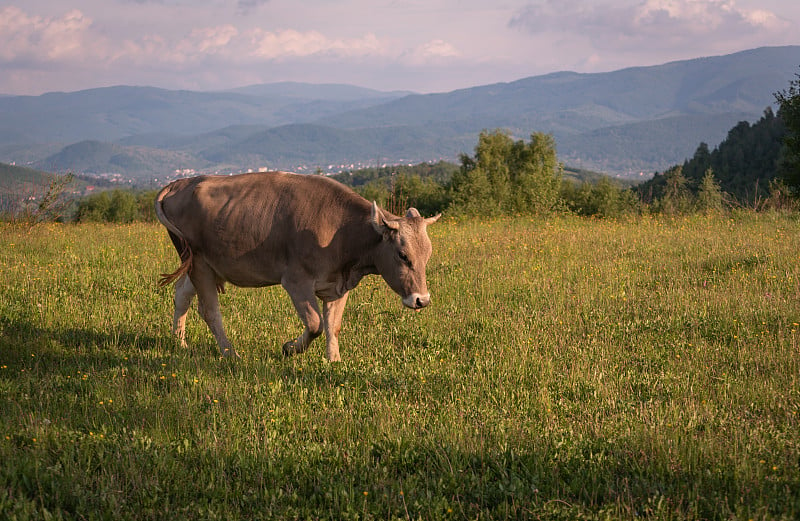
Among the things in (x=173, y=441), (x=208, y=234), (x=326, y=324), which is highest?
(x=208, y=234)

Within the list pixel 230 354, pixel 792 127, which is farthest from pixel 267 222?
pixel 792 127

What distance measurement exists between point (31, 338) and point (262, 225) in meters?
3.86

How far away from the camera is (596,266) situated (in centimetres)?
1408

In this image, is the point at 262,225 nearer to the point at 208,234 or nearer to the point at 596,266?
the point at 208,234

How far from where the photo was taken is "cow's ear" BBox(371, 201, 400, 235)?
782 centimetres

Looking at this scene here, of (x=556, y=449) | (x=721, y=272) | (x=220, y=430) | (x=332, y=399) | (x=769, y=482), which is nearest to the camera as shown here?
(x=769, y=482)

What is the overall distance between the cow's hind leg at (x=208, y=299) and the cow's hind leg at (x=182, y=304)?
538 mm

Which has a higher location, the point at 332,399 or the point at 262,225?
the point at 262,225

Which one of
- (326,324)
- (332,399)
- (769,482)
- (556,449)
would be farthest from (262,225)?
(769,482)

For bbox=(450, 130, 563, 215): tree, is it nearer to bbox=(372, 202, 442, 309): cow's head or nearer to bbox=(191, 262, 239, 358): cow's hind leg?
bbox=(191, 262, 239, 358): cow's hind leg

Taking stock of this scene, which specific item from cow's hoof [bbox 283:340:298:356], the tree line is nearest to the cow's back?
cow's hoof [bbox 283:340:298:356]

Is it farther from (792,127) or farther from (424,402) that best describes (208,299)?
(792,127)

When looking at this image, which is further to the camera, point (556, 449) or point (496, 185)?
point (496, 185)

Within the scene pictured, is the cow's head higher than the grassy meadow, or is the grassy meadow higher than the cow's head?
the cow's head
